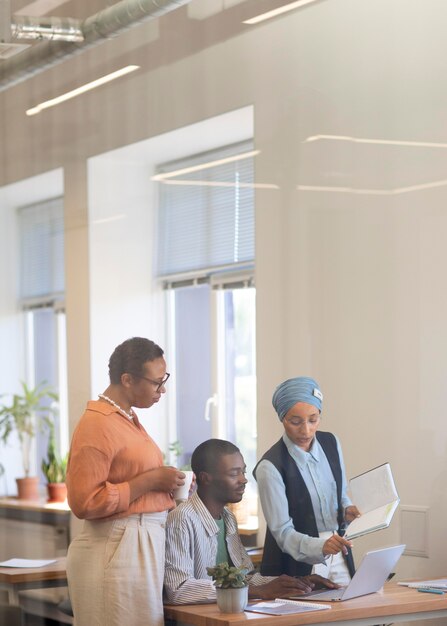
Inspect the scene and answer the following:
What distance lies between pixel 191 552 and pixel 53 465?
491 mm

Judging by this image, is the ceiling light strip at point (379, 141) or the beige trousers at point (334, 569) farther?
the ceiling light strip at point (379, 141)

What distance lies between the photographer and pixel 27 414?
315cm

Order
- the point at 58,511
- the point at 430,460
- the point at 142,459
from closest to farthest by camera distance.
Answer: the point at 142,459 → the point at 58,511 → the point at 430,460

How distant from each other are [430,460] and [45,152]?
1435 mm

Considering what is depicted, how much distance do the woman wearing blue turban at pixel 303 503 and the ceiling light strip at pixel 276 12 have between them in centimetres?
109

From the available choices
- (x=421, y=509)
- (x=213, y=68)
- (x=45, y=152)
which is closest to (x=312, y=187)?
(x=213, y=68)

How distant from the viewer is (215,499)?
287 centimetres

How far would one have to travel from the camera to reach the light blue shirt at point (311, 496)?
9.67 feet

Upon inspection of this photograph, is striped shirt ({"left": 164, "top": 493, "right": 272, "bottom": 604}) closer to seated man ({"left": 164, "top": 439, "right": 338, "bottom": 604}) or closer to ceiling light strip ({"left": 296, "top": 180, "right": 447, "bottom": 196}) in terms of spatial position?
seated man ({"left": 164, "top": 439, "right": 338, "bottom": 604})

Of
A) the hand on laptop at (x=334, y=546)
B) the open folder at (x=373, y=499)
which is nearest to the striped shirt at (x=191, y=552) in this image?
the hand on laptop at (x=334, y=546)

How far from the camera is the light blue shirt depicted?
2.95 meters

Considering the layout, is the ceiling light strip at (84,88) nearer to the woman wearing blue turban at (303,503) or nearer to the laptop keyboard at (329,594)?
the woman wearing blue turban at (303,503)

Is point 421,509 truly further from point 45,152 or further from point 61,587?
point 45,152

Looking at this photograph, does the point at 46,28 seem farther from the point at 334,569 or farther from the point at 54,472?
the point at 334,569
